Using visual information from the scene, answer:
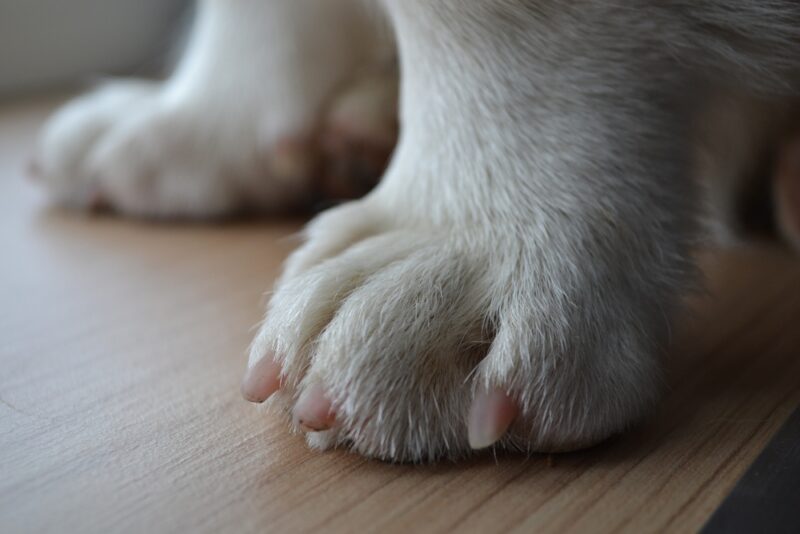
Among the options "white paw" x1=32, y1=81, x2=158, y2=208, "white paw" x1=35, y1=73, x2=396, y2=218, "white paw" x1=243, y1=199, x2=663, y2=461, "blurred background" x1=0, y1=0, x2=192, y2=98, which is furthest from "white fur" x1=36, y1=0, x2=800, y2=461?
"blurred background" x1=0, y1=0, x2=192, y2=98

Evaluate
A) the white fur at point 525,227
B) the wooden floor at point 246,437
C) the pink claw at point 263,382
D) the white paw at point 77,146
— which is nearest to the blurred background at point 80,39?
the white paw at point 77,146

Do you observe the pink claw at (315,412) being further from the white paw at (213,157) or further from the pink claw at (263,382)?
the white paw at (213,157)

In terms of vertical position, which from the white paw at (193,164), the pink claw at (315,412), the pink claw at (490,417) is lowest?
the pink claw at (490,417)

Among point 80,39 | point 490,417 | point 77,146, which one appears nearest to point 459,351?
point 490,417

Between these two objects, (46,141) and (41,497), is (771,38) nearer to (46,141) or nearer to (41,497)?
(41,497)

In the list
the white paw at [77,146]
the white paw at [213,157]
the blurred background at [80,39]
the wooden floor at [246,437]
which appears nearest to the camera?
the wooden floor at [246,437]

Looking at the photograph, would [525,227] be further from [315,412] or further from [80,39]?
[80,39]
